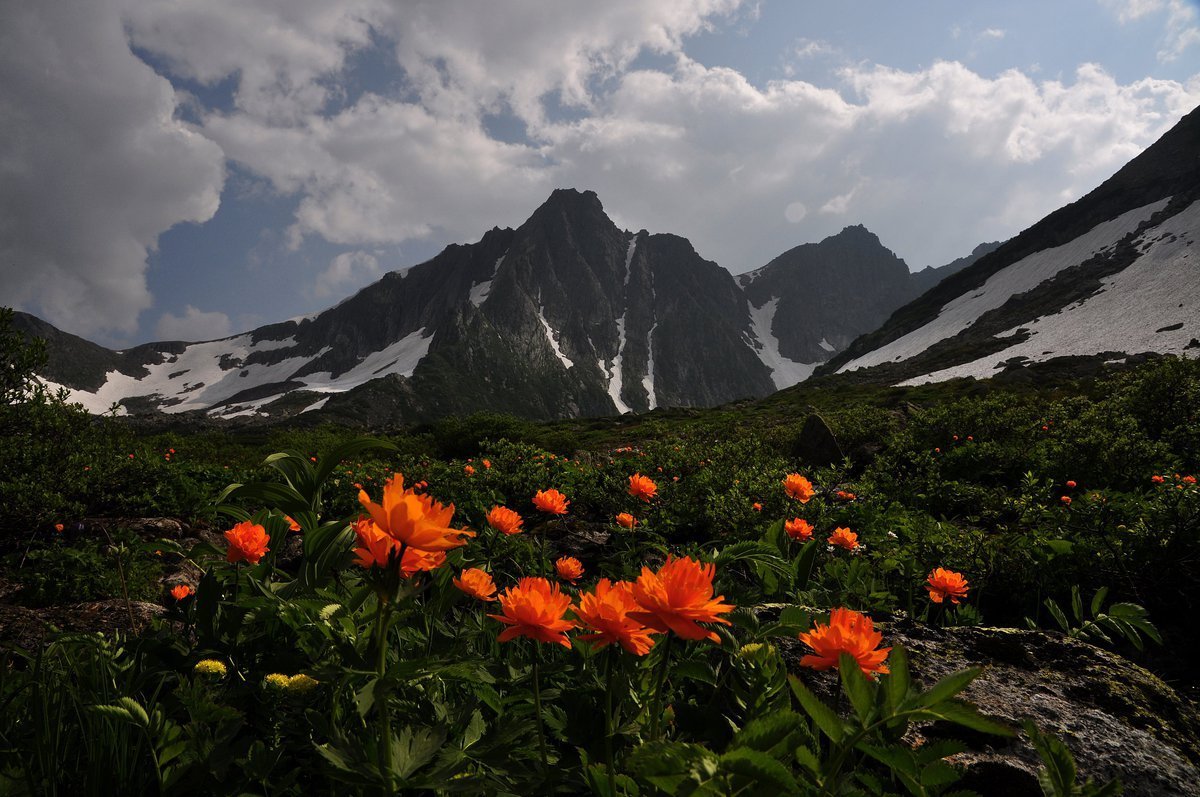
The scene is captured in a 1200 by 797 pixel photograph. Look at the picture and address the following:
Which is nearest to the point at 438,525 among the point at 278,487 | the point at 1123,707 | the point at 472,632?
the point at 278,487

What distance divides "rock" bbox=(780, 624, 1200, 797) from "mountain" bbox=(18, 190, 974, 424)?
116 metres

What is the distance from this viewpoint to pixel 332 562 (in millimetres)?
1551

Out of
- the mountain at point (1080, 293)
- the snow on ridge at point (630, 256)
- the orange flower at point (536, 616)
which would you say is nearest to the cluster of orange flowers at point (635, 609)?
the orange flower at point (536, 616)

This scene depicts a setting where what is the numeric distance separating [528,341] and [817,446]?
138 metres

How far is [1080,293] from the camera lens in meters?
54.3

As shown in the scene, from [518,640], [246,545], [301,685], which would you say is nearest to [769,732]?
[301,685]

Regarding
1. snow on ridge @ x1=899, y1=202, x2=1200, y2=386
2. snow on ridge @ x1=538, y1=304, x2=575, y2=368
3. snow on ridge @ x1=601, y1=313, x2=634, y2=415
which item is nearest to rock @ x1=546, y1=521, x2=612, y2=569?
snow on ridge @ x1=899, y1=202, x2=1200, y2=386

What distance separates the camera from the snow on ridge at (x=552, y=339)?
5891 inches

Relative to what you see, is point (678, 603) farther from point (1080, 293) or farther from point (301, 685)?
point (1080, 293)

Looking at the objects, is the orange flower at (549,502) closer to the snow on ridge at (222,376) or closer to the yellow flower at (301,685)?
the yellow flower at (301,685)

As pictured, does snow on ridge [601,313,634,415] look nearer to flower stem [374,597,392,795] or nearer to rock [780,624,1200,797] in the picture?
rock [780,624,1200,797]

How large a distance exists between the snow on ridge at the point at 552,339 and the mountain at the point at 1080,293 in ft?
260

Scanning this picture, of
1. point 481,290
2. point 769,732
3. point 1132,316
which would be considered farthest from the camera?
point 481,290

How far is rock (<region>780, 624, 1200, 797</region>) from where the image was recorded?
56.4 inches
